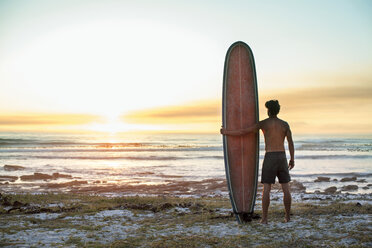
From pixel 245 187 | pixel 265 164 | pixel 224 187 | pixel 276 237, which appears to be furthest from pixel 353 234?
pixel 224 187

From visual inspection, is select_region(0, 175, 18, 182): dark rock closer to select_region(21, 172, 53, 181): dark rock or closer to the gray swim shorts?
select_region(21, 172, 53, 181): dark rock

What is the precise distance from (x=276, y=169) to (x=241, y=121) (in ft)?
3.39

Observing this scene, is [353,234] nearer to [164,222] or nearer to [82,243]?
[164,222]

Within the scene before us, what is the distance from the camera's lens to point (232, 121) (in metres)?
5.50

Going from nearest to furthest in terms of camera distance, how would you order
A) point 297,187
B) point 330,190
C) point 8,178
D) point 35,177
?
point 330,190, point 297,187, point 8,178, point 35,177

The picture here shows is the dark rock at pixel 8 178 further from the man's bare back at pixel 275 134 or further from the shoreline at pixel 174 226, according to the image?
the man's bare back at pixel 275 134

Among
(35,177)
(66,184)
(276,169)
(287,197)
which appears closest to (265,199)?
(287,197)

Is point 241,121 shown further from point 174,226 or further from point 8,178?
point 8,178

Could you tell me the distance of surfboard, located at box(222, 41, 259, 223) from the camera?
543 centimetres

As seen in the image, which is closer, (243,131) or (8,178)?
(243,131)

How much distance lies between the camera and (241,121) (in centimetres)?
548

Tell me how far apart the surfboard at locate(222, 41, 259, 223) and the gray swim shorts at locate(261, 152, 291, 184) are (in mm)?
611

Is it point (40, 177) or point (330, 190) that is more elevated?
point (40, 177)

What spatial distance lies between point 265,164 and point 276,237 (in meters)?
1.10
